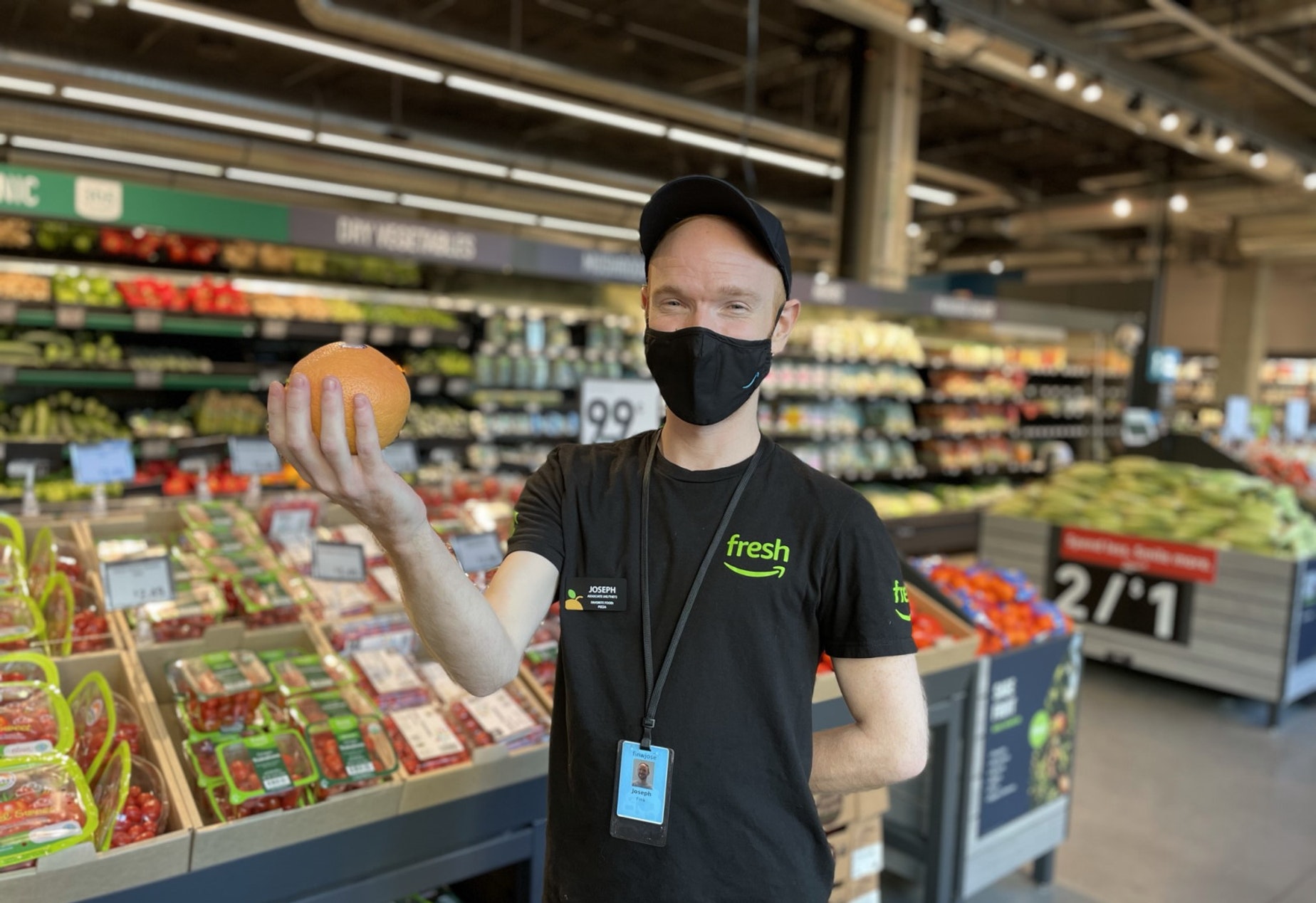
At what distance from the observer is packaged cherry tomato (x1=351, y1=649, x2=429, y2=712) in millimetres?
2246

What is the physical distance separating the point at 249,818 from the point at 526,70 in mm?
8129

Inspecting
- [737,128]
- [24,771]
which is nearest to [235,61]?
[737,128]

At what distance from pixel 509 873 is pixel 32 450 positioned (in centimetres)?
Answer: 470

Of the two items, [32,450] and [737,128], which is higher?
[737,128]

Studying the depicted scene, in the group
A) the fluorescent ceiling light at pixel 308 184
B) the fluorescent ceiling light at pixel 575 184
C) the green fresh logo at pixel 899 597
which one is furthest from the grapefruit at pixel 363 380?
the fluorescent ceiling light at pixel 308 184

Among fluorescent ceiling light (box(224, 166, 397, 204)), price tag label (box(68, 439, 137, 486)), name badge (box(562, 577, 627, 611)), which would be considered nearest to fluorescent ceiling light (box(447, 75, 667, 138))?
fluorescent ceiling light (box(224, 166, 397, 204))

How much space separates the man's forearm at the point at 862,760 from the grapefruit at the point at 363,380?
761 millimetres

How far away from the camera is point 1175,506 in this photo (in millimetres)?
6051

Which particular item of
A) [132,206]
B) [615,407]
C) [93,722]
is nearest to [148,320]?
[132,206]

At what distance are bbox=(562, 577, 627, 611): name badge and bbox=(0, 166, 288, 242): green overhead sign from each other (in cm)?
473

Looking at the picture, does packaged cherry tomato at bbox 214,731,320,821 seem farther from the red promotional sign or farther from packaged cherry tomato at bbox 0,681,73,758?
the red promotional sign

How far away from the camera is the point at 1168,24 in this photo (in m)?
9.31

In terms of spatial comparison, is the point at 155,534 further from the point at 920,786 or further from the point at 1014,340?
the point at 1014,340

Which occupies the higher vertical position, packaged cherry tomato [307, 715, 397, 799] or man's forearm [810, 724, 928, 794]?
man's forearm [810, 724, 928, 794]
